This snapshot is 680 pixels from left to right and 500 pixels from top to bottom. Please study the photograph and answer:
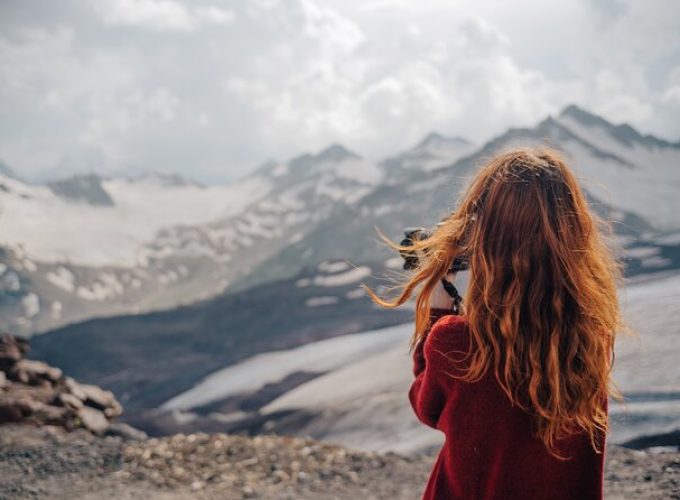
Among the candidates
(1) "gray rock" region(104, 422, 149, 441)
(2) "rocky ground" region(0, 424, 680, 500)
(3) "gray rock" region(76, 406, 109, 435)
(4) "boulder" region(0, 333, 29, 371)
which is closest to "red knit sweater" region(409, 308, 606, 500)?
(2) "rocky ground" region(0, 424, 680, 500)

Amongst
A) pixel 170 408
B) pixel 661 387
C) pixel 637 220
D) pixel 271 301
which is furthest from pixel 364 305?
pixel 637 220

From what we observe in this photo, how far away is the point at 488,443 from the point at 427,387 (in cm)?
42

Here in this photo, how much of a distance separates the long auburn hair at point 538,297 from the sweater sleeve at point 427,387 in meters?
0.20

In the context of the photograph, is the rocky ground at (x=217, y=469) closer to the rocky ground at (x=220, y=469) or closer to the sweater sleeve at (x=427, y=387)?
the rocky ground at (x=220, y=469)

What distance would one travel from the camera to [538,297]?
3.00 metres

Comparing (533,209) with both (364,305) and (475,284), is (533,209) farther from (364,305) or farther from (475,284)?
(364,305)

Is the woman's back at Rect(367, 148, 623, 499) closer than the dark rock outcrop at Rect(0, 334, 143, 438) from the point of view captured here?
Yes

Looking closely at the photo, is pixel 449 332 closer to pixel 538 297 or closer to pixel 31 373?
pixel 538 297

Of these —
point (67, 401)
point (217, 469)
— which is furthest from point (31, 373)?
point (217, 469)

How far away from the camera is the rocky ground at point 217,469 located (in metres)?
10.6

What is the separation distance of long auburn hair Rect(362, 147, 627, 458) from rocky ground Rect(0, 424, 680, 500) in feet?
24.7

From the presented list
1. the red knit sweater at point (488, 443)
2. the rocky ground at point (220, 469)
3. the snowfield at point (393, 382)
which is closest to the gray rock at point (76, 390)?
the rocky ground at point (220, 469)

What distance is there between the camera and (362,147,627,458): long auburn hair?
2.98 meters

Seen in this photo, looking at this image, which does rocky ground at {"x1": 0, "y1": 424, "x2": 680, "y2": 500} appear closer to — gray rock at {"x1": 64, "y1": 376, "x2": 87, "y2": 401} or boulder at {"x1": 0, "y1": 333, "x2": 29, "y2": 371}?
gray rock at {"x1": 64, "y1": 376, "x2": 87, "y2": 401}
